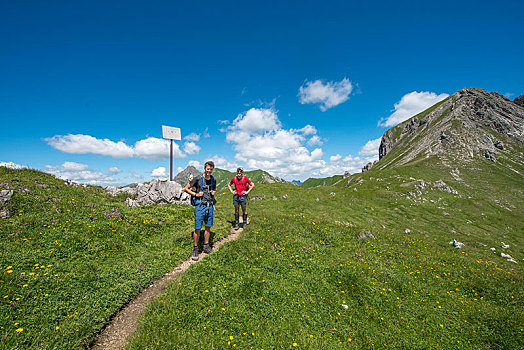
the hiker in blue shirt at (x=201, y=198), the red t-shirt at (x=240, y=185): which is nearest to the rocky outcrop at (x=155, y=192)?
the red t-shirt at (x=240, y=185)

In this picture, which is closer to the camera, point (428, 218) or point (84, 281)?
point (84, 281)

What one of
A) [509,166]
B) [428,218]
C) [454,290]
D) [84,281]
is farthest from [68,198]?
[509,166]

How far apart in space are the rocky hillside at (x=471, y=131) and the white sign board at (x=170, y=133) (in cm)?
10951

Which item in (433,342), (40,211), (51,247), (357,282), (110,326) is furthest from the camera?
(40,211)

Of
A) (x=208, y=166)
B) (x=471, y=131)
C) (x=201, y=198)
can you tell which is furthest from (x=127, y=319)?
(x=471, y=131)

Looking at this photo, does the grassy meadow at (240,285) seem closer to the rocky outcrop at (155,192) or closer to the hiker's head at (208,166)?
the rocky outcrop at (155,192)

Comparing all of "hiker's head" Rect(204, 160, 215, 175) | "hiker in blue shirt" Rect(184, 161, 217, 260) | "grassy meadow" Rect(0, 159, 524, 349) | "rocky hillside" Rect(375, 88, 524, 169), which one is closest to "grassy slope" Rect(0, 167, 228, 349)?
"grassy meadow" Rect(0, 159, 524, 349)

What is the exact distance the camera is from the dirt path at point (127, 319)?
6074 mm

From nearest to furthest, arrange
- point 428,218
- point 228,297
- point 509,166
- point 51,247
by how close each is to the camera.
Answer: point 228,297 → point 51,247 → point 428,218 → point 509,166

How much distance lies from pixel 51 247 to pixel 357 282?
48.7 ft

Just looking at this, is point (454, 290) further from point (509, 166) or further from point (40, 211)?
point (509, 166)

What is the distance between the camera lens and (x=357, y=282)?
9922mm

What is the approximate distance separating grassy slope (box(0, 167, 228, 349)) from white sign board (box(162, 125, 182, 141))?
10.9 m

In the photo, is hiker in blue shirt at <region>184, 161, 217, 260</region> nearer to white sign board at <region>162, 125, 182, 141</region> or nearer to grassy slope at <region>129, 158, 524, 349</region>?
grassy slope at <region>129, 158, 524, 349</region>
